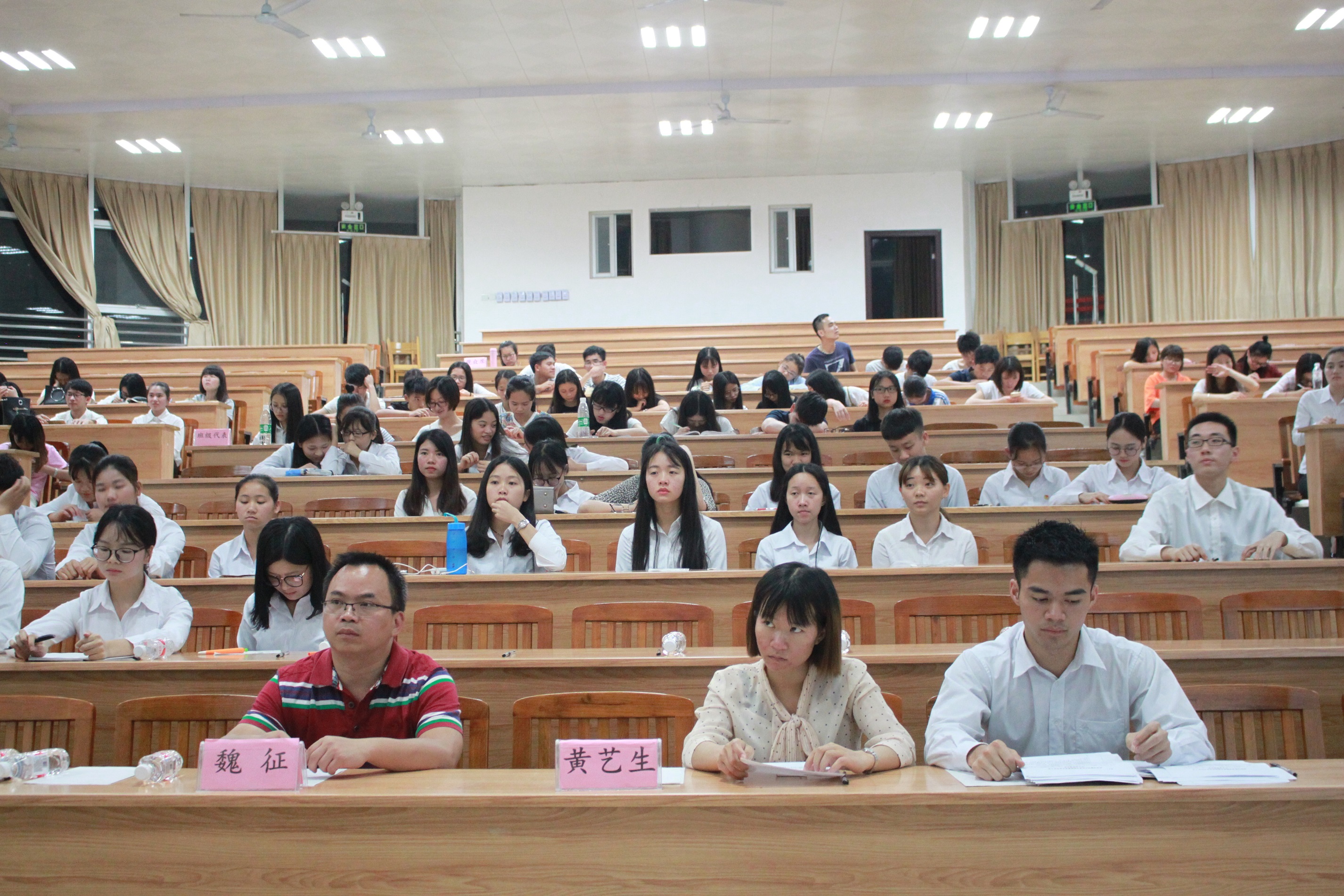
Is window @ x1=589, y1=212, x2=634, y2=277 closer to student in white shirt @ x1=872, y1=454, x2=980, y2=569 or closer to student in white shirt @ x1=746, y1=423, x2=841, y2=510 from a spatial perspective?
student in white shirt @ x1=746, y1=423, x2=841, y2=510

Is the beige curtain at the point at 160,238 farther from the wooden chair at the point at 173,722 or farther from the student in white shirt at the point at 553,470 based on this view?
the wooden chair at the point at 173,722

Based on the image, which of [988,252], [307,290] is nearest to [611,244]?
[307,290]

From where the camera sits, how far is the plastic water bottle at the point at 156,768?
5.88ft

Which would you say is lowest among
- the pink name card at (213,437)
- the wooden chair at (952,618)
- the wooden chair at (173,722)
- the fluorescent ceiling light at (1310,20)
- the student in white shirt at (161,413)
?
the wooden chair at (173,722)

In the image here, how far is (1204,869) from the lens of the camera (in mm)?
1607

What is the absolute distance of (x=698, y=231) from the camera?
44.6ft

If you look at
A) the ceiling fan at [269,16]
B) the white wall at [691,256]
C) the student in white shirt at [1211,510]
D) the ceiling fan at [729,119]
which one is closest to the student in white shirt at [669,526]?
A: the student in white shirt at [1211,510]

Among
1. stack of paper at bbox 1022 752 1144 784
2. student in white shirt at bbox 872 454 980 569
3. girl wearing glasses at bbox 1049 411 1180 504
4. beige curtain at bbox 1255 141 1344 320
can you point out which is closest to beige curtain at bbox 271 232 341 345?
girl wearing glasses at bbox 1049 411 1180 504

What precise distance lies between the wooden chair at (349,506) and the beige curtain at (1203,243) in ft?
35.3

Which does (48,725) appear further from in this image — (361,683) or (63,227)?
(63,227)

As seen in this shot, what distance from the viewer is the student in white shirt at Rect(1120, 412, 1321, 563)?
380cm

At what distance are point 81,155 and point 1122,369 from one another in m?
10.8

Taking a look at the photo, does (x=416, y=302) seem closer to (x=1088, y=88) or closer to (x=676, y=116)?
(x=676, y=116)

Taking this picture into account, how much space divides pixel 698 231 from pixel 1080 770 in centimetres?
1228
